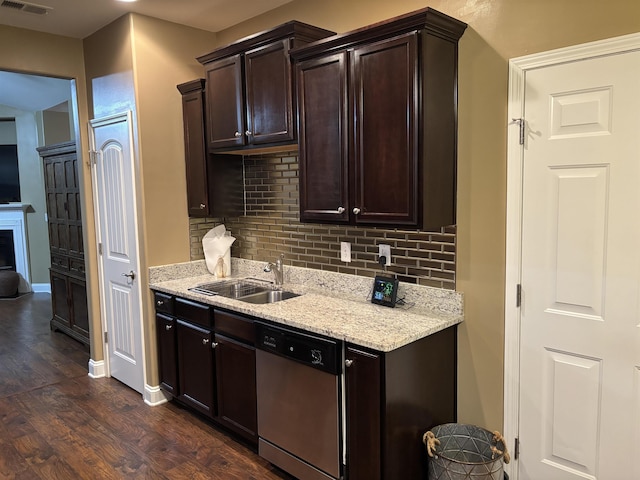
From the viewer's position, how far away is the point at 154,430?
317cm

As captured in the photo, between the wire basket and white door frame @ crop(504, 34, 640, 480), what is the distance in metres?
0.12

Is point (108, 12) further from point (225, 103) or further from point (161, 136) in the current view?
point (225, 103)

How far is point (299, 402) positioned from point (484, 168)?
1.46 meters

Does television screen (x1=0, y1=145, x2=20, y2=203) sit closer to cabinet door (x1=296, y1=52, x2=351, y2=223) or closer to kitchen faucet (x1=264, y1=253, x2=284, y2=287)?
kitchen faucet (x1=264, y1=253, x2=284, y2=287)

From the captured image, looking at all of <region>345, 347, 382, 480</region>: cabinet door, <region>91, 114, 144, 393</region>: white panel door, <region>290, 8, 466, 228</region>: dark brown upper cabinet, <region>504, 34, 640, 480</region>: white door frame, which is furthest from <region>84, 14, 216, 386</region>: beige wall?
<region>504, 34, 640, 480</region>: white door frame

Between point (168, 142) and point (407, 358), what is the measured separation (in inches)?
92.8

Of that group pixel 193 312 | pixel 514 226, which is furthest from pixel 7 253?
pixel 514 226

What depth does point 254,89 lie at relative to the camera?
2984 millimetres

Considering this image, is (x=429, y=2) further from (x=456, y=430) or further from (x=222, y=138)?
(x=456, y=430)

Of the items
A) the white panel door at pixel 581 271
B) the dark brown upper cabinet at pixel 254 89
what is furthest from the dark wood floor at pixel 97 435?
the dark brown upper cabinet at pixel 254 89

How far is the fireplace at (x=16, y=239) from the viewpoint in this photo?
24.7 feet

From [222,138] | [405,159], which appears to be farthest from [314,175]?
[222,138]

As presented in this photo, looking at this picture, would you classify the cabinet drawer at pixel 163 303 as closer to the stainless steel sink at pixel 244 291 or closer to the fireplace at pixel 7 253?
the stainless steel sink at pixel 244 291

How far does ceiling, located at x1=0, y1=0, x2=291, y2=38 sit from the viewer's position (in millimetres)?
3141
